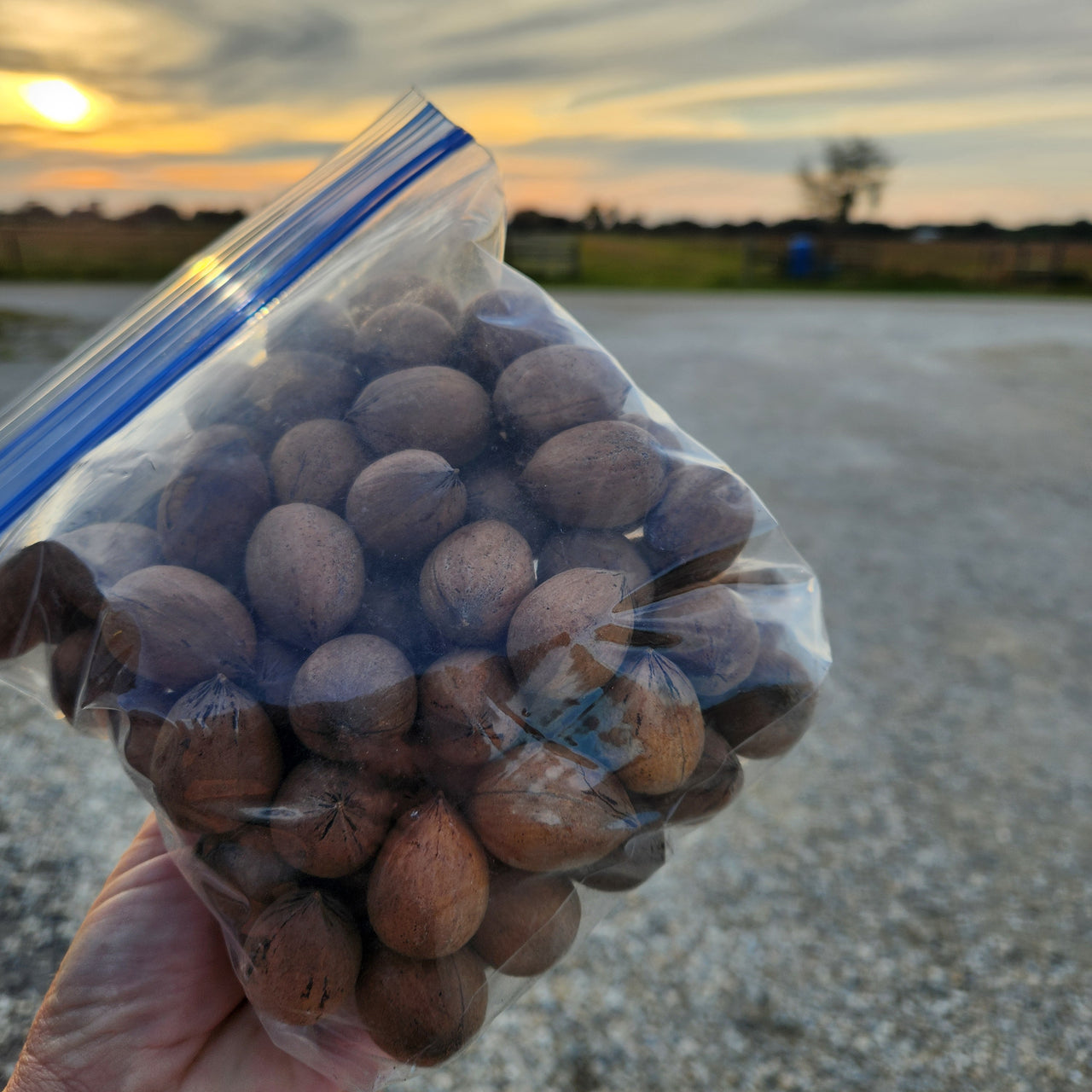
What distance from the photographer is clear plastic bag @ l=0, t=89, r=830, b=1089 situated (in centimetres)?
100

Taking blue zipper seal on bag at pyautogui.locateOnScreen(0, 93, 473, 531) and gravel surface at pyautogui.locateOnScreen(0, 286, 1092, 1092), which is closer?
blue zipper seal on bag at pyautogui.locateOnScreen(0, 93, 473, 531)

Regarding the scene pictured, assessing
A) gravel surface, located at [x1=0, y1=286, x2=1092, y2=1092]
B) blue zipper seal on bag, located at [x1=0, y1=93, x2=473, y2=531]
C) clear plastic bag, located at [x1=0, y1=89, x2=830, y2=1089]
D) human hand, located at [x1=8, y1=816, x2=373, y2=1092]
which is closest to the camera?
clear plastic bag, located at [x1=0, y1=89, x2=830, y2=1089]

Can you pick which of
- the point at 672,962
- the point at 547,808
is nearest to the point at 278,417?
the point at 547,808

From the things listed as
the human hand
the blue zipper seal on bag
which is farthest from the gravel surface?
the blue zipper seal on bag

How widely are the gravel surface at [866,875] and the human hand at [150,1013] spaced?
0.83 metres

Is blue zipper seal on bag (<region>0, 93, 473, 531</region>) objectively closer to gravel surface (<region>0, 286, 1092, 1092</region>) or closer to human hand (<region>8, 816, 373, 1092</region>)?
human hand (<region>8, 816, 373, 1092</region>)

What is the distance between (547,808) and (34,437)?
85 cm

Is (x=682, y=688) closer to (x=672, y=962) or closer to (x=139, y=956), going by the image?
(x=139, y=956)

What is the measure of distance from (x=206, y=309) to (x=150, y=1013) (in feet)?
3.39

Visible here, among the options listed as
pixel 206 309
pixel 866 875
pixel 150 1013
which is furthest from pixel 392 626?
pixel 866 875

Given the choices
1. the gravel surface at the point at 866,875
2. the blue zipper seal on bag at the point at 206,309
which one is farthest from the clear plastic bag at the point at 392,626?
the gravel surface at the point at 866,875

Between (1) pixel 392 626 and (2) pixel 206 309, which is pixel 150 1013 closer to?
(1) pixel 392 626

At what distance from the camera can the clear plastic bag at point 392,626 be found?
1002mm

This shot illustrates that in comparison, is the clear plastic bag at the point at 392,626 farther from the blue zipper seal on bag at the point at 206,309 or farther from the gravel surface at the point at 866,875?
the gravel surface at the point at 866,875
